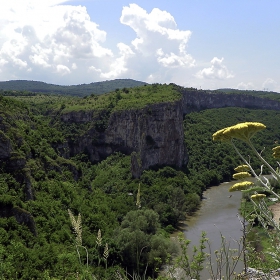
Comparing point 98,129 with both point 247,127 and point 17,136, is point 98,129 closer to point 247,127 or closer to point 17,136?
point 17,136

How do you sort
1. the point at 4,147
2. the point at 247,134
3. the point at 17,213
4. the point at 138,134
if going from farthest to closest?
the point at 138,134
the point at 4,147
the point at 17,213
the point at 247,134

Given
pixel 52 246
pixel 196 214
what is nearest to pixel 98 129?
pixel 196 214

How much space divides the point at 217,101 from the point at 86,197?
69.8 m

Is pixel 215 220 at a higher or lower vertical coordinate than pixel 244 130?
lower

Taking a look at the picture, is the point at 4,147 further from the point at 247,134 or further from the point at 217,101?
the point at 217,101

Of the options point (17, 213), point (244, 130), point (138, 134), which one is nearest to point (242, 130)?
point (244, 130)

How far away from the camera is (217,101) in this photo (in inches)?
3652

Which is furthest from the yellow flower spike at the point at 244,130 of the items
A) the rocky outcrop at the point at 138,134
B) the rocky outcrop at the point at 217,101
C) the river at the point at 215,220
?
the rocky outcrop at the point at 217,101

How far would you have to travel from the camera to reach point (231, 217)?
120 feet

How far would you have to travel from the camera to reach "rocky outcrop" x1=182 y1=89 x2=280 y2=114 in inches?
3201

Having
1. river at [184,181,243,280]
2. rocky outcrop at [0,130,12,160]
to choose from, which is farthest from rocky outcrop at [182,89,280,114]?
rocky outcrop at [0,130,12,160]

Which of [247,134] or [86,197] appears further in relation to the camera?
[86,197]

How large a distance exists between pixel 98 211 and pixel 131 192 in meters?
11.3

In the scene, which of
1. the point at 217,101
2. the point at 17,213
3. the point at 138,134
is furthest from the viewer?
the point at 217,101
